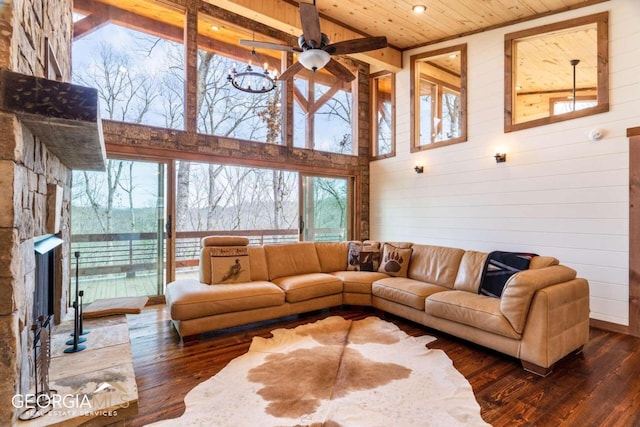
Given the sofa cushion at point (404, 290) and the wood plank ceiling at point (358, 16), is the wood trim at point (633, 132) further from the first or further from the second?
the sofa cushion at point (404, 290)

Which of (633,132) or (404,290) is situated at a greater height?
(633,132)

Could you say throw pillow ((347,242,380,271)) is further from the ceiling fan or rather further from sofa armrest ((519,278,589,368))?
the ceiling fan

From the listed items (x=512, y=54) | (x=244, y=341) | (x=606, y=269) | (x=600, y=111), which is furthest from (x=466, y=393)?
(x=512, y=54)

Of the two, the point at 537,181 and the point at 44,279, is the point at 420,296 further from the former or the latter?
the point at 44,279

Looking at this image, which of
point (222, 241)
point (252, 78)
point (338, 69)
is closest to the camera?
point (338, 69)

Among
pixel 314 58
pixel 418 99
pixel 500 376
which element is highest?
pixel 418 99

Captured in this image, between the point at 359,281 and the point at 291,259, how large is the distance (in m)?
0.98

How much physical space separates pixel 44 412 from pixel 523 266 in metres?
3.76

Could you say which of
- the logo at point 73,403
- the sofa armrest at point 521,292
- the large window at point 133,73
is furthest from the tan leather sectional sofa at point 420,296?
the large window at point 133,73

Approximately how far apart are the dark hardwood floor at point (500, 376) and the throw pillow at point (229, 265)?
0.59 metres

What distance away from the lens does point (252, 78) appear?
5.36 meters

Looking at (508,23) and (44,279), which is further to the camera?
(508,23)

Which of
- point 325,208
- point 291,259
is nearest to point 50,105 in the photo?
point 291,259

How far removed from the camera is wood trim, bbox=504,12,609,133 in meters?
3.69
